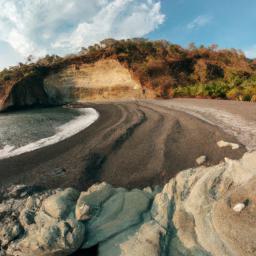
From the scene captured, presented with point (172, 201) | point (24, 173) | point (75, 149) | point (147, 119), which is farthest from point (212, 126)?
point (24, 173)

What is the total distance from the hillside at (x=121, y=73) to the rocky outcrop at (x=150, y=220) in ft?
79.0

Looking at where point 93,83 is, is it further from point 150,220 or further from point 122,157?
point 150,220

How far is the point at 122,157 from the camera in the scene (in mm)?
10609

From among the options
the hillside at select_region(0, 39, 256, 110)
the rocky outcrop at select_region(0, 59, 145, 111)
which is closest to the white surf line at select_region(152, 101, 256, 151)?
the hillside at select_region(0, 39, 256, 110)

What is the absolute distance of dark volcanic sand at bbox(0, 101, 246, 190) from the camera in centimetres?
903

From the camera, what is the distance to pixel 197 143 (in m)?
11.2

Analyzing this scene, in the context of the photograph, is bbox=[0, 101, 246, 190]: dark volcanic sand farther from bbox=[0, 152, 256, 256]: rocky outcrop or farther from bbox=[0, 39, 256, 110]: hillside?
bbox=[0, 39, 256, 110]: hillside

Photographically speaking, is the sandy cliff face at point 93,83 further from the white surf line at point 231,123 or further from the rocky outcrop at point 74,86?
the white surf line at point 231,123

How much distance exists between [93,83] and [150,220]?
1284 inches

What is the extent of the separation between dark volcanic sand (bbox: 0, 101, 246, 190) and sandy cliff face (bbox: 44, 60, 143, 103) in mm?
20463

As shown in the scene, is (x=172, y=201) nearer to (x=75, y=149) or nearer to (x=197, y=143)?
(x=197, y=143)

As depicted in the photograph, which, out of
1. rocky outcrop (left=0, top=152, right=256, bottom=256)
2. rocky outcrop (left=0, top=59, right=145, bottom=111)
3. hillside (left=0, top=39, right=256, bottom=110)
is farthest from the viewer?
rocky outcrop (left=0, top=59, right=145, bottom=111)

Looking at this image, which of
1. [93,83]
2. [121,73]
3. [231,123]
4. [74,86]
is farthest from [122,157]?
[74,86]

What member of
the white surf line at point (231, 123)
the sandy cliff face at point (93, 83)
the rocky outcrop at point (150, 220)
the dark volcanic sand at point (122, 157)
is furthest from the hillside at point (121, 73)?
the rocky outcrop at point (150, 220)
